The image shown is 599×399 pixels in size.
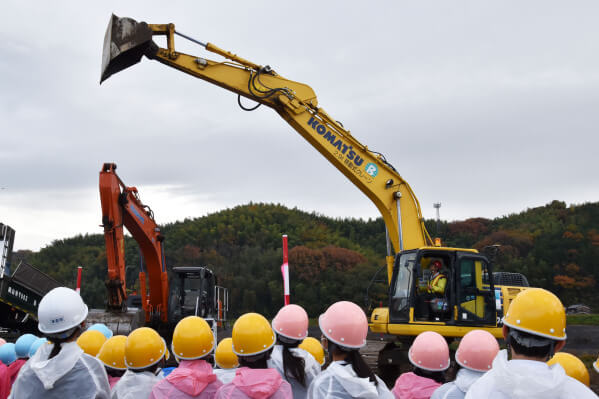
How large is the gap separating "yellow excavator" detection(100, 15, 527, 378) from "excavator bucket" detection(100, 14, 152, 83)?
0.02m

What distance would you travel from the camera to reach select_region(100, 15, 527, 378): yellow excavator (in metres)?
9.20

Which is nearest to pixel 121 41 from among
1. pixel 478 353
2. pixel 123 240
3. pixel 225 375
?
pixel 123 240

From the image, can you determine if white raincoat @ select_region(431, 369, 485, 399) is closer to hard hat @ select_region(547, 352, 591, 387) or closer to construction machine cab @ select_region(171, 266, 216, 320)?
hard hat @ select_region(547, 352, 591, 387)

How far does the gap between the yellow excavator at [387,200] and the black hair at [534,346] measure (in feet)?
22.6

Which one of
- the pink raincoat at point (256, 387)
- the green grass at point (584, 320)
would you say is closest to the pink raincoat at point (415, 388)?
the pink raincoat at point (256, 387)

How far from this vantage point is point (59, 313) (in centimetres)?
354

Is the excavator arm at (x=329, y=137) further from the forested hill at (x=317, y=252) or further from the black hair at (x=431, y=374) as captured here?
the forested hill at (x=317, y=252)

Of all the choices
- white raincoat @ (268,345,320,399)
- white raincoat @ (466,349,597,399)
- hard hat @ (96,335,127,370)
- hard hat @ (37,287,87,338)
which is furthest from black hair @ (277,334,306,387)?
white raincoat @ (466,349,597,399)

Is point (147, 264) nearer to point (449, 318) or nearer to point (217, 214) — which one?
point (449, 318)

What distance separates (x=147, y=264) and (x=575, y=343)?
36.7ft

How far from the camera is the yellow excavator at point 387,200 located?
920 centimetres

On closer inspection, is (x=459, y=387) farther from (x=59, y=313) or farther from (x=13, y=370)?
(x=13, y=370)

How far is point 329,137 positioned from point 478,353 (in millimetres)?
7494

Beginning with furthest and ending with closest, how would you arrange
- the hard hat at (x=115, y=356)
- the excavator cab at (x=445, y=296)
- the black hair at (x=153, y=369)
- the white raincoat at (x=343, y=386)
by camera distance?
1. the excavator cab at (x=445, y=296)
2. the hard hat at (x=115, y=356)
3. the black hair at (x=153, y=369)
4. the white raincoat at (x=343, y=386)
